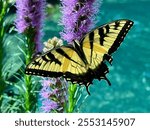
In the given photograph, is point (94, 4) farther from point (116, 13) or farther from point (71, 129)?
point (116, 13)

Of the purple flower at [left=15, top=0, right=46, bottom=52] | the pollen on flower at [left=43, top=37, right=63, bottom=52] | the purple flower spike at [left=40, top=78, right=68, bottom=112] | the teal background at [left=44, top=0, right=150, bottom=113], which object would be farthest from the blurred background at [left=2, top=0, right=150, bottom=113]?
the pollen on flower at [left=43, top=37, right=63, bottom=52]

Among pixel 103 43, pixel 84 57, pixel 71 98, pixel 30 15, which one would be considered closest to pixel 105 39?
pixel 103 43

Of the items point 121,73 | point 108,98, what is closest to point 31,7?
point 108,98

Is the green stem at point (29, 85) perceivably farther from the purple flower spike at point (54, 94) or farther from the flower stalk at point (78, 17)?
the flower stalk at point (78, 17)

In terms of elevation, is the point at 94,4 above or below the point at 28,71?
above

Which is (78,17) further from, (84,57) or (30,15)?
(30,15)

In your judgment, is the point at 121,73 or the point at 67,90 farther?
the point at 121,73
